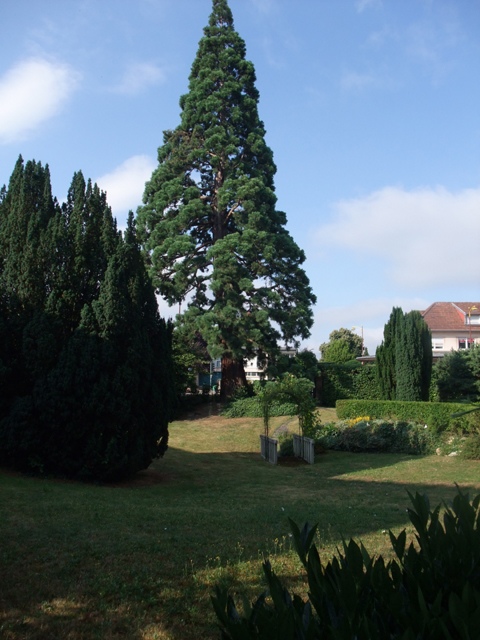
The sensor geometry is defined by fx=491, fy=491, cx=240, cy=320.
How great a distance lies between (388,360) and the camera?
2588 centimetres

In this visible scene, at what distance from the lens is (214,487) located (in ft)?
38.0

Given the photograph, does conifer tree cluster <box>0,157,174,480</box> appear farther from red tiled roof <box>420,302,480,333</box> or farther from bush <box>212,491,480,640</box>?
red tiled roof <box>420,302,480,333</box>

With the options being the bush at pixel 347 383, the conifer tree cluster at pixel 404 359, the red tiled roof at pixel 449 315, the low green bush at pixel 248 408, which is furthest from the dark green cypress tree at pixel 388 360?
the red tiled roof at pixel 449 315

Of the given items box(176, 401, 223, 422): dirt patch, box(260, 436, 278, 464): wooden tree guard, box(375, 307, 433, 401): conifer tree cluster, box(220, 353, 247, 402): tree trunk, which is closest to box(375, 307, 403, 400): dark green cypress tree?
box(375, 307, 433, 401): conifer tree cluster

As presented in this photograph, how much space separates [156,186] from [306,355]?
45.1 ft

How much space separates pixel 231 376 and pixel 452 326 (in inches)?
1100

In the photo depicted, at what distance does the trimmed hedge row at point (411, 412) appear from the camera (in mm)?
18188

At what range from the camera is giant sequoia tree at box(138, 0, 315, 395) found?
86.4ft

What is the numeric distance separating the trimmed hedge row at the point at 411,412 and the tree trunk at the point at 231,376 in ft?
21.2

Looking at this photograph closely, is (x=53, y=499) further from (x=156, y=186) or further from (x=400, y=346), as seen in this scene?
(x=156, y=186)

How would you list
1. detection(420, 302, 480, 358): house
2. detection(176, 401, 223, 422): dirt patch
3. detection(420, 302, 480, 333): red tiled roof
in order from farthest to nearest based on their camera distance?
detection(420, 302, 480, 333): red tiled roof
detection(420, 302, 480, 358): house
detection(176, 401, 223, 422): dirt patch

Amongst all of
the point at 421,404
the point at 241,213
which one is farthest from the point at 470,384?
the point at 241,213

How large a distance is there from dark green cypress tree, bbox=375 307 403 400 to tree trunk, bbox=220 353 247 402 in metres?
7.50

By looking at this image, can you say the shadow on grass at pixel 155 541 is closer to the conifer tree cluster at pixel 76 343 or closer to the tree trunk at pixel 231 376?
the conifer tree cluster at pixel 76 343
